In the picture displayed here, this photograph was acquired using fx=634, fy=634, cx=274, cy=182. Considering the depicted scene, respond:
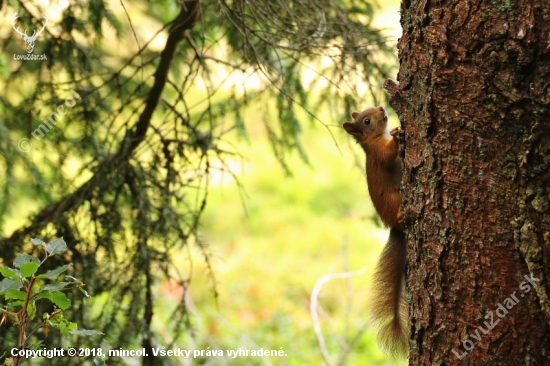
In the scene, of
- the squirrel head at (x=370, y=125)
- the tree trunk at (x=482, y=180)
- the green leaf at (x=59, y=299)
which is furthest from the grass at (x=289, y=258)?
the green leaf at (x=59, y=299)

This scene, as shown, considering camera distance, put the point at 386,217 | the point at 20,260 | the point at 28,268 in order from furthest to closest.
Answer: the point at 386,217 < the point at 20,260 < the point at 28,268

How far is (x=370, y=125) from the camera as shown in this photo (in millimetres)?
2906

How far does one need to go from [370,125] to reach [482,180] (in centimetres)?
146

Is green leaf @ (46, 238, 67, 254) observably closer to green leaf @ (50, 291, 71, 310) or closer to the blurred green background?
green leaf @ (50, 291, 71, 310)

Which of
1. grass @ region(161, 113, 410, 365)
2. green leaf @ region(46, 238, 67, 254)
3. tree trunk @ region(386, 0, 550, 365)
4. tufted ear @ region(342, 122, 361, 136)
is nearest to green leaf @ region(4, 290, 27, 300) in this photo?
green leaf @ region(46, 238, 67, 254)

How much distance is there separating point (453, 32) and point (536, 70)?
215 mm

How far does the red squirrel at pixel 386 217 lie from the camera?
6.98 feet

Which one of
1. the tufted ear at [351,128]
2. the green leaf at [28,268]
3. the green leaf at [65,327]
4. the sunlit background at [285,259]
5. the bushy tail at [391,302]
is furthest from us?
the sunlit background at [285,259]

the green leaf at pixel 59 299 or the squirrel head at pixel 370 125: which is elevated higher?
the squirrel head at pixel 370 125

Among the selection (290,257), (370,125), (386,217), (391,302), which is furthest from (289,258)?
(391,302)

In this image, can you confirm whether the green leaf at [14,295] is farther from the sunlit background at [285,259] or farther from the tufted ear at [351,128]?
the sunlit background at [285,259]

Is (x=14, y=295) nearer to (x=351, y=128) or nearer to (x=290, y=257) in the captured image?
(x=351, y=128)

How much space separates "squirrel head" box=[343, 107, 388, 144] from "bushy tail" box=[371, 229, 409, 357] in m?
0.74

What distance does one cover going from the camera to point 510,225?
1.44 m
